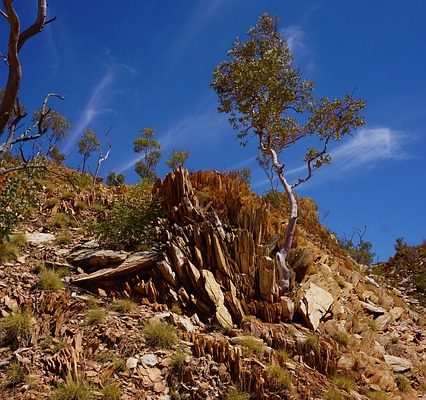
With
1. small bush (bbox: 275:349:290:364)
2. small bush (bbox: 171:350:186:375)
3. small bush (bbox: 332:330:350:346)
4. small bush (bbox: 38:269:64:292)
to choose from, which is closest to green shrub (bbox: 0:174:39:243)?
small bush (bbox: 38:269:64:292)

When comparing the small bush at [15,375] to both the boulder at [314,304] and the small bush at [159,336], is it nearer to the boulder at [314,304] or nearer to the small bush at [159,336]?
the small bush at [159,336]

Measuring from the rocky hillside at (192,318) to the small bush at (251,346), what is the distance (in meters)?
0.03

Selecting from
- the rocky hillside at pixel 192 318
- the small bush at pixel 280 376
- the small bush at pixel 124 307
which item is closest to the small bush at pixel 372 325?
the rocky hillside at pixel 192 318

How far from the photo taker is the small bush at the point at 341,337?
34.9 feet

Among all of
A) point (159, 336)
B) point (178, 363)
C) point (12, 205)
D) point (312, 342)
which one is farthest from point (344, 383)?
point (12, 205)

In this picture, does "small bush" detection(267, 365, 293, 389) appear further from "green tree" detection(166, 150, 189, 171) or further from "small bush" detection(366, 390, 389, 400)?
"green tree" detection(166, 150, 189, 171)

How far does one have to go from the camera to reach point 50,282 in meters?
9.75

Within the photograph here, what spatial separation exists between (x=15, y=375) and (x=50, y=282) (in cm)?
311

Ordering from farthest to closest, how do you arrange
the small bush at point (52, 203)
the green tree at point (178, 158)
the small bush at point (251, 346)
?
the green tree at point (178, 158) → the small bush at point (52, 203) → the small bush at point (251, 346)

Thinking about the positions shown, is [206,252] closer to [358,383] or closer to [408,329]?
[358,383]

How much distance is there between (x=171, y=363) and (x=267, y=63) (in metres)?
13.1

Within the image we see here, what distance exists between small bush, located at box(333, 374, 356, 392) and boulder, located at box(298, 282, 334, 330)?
2.09m

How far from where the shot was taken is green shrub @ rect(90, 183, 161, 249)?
42.0 feet

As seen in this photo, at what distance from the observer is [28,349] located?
25.0 ft
